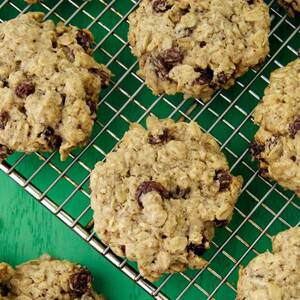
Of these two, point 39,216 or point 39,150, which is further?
point 39,216

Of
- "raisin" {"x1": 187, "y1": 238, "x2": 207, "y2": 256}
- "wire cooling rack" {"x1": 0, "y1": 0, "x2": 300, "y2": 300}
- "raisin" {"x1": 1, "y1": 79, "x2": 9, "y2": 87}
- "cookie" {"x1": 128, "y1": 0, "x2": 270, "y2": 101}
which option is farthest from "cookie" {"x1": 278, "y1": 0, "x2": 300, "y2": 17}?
"raisin" {"x1": 1, "y1": 79, "x2": 9, "y2": 87}

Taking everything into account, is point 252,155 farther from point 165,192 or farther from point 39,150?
point 39,150

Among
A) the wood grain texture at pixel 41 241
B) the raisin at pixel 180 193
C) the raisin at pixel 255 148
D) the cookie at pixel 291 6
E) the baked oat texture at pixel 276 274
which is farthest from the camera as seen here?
the wood grain texture at pixel 41 241

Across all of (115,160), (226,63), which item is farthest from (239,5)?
(115,160)

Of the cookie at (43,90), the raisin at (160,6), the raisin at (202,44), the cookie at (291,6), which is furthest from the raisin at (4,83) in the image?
the cookie at (291,6)

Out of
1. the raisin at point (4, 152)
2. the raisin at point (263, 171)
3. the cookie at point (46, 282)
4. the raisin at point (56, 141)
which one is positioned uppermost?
the raisin at point (263, 171)

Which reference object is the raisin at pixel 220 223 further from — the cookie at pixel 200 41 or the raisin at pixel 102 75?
the raisin at pixel 102 75

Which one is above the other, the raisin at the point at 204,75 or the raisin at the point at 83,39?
the raisin at the point at 204,75
